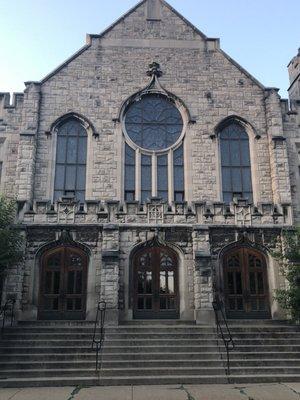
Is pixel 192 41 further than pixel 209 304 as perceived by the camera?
Yes

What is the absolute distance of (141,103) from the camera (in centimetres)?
1814

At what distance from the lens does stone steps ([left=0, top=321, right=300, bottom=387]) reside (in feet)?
32.4

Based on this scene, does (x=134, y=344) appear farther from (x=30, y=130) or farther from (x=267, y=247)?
(x=30, y=130)

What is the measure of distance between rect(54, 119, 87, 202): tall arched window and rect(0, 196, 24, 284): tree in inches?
131

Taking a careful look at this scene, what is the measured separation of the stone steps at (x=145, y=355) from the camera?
987cm

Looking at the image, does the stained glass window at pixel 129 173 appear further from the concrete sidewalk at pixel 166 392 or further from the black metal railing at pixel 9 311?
the concrete sidewalk at pixel 166 392

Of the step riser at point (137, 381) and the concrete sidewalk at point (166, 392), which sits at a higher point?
the step riser at point (137, 381)

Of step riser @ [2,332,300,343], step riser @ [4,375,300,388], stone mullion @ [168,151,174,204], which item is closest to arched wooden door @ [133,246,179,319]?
step riser @ [2,332,300,343]

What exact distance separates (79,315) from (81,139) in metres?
7.32

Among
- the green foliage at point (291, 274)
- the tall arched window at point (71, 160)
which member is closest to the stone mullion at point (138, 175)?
the tall arched window at point (71, 160)

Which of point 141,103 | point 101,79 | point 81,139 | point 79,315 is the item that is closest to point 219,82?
point 141,103

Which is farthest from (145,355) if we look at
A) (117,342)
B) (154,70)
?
(154,70)

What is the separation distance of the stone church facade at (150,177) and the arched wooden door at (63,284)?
35mm

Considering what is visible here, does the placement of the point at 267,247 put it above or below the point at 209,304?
above
